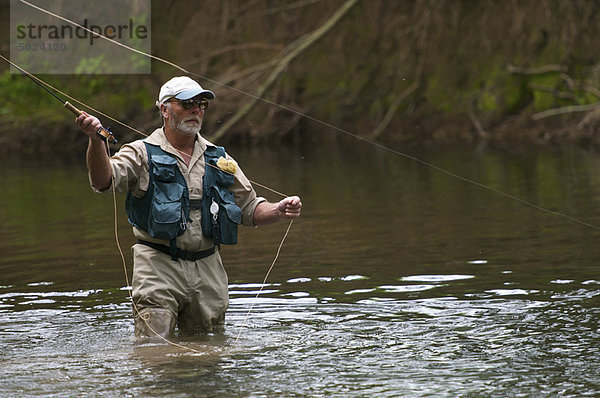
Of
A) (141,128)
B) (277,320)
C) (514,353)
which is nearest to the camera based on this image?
(514,353)

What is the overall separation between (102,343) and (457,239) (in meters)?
4.01

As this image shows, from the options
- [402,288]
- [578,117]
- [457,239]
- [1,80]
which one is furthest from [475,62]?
[402,288]

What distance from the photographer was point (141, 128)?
785 inches

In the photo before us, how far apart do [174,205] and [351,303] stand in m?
1.64

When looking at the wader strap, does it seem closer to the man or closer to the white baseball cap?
the man

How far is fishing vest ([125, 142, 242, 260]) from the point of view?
5.25m

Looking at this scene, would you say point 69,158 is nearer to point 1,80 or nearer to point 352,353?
point 1,80

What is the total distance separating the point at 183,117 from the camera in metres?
5.41

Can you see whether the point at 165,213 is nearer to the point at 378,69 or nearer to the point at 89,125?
the point at 89,125

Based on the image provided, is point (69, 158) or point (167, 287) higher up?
point (69, 158)

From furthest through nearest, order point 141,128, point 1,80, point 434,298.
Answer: point 1,80, point 141,128, point 434,298

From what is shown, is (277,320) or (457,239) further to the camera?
(457,239)

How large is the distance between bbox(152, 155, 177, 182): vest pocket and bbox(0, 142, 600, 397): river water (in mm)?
818

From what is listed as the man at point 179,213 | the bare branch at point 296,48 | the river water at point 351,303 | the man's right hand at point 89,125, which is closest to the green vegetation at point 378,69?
the bare branch at point 296,48
